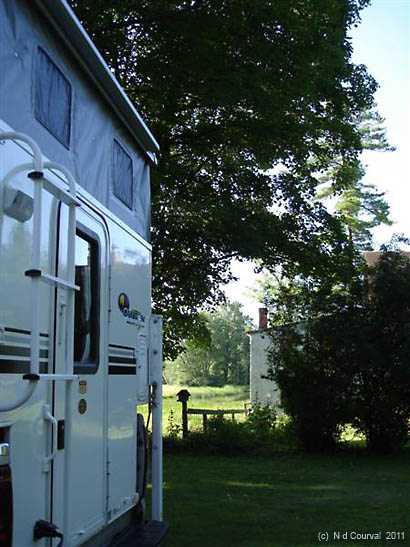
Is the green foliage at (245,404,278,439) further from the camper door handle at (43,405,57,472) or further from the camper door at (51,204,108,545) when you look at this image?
the camper door handle at (43,405,57,472)

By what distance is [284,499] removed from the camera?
32.6 ft

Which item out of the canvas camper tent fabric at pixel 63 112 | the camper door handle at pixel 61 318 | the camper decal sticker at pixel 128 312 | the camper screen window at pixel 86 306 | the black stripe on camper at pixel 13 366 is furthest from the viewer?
the camper decal sticker at pixel 128 312

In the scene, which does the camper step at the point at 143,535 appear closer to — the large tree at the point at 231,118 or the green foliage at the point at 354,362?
the large tree at the point at 231,118

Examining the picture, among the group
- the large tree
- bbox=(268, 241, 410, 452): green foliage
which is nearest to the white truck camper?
the large tree

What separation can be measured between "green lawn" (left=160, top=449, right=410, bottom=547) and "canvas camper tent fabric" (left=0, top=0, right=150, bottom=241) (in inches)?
158

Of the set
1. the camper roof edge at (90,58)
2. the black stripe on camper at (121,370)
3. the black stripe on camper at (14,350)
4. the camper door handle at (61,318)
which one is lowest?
the black stripe on camper at (121,370)

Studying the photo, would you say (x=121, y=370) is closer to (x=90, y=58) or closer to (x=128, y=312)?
(x=128, y=312)

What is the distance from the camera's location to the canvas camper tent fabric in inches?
133

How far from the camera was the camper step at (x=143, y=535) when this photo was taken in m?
4.72

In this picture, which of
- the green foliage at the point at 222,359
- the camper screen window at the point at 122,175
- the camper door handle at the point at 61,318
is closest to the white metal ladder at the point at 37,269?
the camper door handle at the point at 61,318

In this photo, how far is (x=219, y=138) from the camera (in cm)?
1603

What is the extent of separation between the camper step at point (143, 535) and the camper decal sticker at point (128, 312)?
1.46m

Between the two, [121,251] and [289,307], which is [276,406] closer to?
[289,307]

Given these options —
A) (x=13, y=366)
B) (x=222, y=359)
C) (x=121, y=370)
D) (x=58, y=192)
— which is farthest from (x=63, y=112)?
(x=222, y=359)
